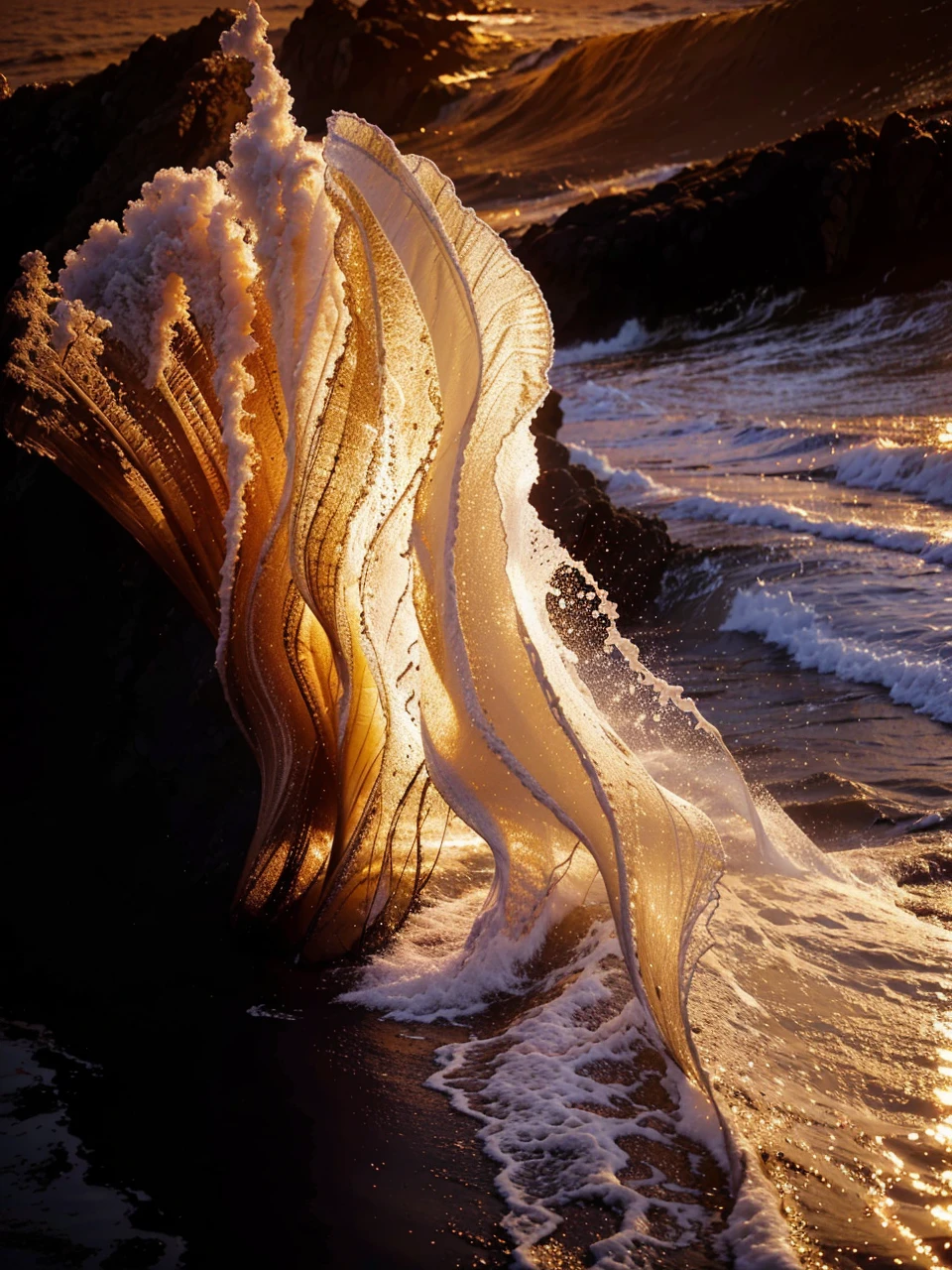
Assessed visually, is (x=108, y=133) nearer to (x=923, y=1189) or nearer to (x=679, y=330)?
(x=679, y=330)

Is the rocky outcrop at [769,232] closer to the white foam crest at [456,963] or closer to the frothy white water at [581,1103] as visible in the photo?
the white foam crest at [456,963]

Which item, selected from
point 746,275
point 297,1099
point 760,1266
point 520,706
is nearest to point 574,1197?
point 760,1266

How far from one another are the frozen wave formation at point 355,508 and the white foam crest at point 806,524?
4.46m

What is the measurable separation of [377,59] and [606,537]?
30.3 m

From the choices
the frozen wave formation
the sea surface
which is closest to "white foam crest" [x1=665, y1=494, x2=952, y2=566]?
the sea surface

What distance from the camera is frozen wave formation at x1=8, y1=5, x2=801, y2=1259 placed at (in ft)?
9.70

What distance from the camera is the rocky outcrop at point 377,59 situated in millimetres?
Answer: 32031

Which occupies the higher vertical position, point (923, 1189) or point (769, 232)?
point (769, 232)

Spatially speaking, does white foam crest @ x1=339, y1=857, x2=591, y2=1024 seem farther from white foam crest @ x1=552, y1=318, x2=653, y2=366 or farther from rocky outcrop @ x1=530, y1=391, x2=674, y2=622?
white foam crest @ x1=552, y1=318, x2=653, y2=366

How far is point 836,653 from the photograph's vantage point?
21.0 ft

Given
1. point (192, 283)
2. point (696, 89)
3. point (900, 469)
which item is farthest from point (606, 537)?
point (696, 89)

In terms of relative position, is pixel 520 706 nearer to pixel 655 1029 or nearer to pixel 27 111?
pixel 655 1029

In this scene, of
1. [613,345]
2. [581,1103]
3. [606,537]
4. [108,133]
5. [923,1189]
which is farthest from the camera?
[613,345]

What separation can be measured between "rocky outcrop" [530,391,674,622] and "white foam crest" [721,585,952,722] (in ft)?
2.11
